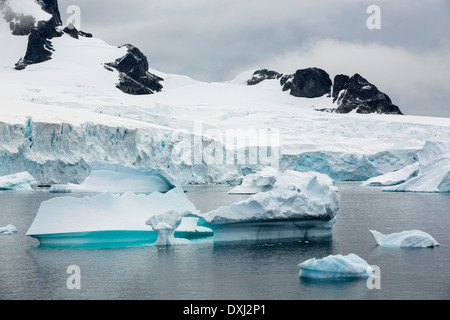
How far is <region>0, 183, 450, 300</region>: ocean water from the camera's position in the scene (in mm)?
9711

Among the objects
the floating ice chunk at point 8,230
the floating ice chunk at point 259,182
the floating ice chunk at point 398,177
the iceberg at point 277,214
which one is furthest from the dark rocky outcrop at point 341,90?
the floating ice chunk at point 8,230

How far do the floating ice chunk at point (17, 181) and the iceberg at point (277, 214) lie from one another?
22.1 m

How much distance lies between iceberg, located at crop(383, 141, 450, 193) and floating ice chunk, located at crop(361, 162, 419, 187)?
177 centimetres

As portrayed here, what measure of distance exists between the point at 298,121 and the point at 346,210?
38341 millimetres

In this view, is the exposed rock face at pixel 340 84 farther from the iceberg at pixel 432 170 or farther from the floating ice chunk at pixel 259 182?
the floating ice chunk at pixel 259 182

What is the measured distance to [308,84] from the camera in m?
86.4

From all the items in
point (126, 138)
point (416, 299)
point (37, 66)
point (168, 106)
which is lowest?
point (416, 299)

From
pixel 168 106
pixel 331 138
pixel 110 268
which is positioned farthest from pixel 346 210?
pixel 168 106

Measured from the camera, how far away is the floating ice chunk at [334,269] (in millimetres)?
10570

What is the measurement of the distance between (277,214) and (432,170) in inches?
954

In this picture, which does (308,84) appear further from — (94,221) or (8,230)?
(94,221)

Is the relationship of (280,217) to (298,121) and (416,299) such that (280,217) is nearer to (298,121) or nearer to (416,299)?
(416,299)

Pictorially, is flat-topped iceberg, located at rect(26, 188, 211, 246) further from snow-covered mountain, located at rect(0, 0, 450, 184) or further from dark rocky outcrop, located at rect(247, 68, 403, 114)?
dark rocky outcrop, located at rect(247, 68, 403, 114)

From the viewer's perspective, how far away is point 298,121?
2461 inches
